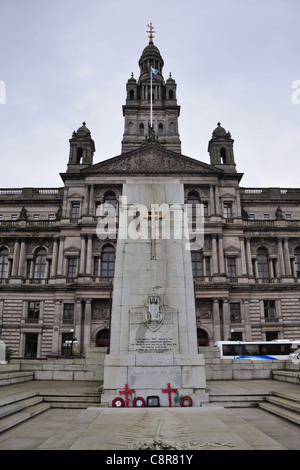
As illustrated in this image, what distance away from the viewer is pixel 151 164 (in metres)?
41.4

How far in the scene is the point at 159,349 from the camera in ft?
34.5

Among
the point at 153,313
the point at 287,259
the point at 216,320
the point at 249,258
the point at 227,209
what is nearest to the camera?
the point at 153,313

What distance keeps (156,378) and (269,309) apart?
107 feet

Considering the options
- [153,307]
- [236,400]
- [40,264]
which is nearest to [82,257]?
[40,264]

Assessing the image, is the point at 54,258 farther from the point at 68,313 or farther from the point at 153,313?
the point at 153,313

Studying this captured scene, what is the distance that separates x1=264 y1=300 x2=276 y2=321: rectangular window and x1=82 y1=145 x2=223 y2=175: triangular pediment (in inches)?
633

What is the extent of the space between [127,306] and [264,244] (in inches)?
1345

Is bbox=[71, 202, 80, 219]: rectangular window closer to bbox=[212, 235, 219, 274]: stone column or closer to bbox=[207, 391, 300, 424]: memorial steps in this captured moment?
bbox=[212, 235, 219, 274]: stone column

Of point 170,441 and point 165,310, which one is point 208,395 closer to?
point 165,310

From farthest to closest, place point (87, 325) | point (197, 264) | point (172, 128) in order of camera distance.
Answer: point (172, 128)
point (197, 264)
point (87, 325)

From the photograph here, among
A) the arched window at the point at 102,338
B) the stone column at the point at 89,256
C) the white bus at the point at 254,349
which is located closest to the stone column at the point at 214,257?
the white bus at the point at 254,349

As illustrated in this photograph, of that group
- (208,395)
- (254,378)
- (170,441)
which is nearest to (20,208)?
(254,378)

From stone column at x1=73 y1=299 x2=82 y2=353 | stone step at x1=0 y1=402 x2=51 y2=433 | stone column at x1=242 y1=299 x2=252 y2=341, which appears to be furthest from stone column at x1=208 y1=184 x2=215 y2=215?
stone step at x1=0 y1=402 x2=51 y2=433
